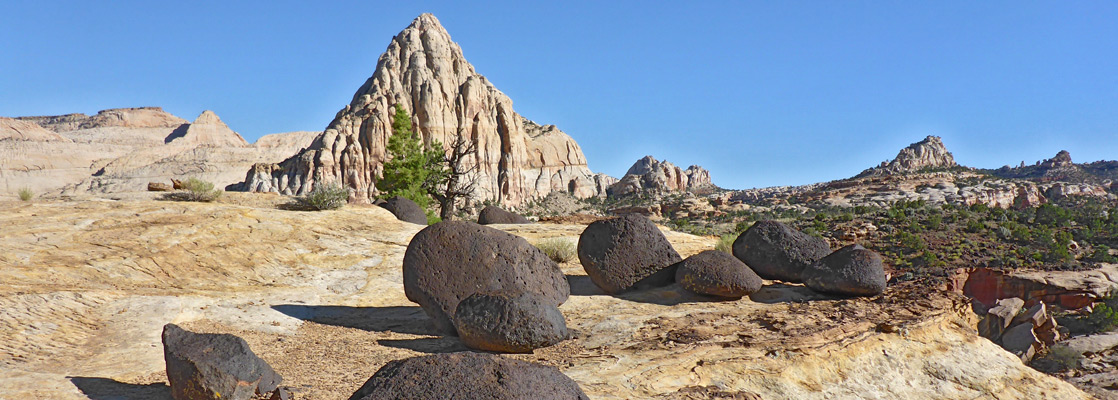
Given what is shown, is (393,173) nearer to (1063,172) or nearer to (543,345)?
(543,345)

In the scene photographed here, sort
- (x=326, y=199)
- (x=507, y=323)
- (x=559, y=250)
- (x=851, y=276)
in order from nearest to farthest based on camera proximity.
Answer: (x=507, y=323), (x=851, y=276), (x=559, y=250), (x=326, y=199)

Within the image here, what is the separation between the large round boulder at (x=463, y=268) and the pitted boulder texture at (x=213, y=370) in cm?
338

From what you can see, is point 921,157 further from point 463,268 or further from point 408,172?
point 463,268

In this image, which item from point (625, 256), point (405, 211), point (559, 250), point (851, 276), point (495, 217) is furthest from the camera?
point (495, 217)

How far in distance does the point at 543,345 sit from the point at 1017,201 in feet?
264

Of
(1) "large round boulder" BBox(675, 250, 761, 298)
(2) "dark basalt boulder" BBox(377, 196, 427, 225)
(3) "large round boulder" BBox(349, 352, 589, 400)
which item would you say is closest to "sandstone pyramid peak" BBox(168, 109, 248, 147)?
(2) "dark basalt boulder" BBox(377, 196, 427, 225)

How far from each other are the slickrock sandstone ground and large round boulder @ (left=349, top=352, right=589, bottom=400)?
5.40ft

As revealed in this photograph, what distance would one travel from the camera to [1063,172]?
317 feet

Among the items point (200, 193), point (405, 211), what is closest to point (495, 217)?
point (405, 211)

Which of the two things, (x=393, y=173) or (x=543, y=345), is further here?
(x=393, y=173)

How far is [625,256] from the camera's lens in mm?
12531

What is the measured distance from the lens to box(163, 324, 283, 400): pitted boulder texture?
19.8 feet

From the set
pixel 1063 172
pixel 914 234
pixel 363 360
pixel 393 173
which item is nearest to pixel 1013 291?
pixel 914 234

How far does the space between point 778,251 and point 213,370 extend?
35.8 ft
